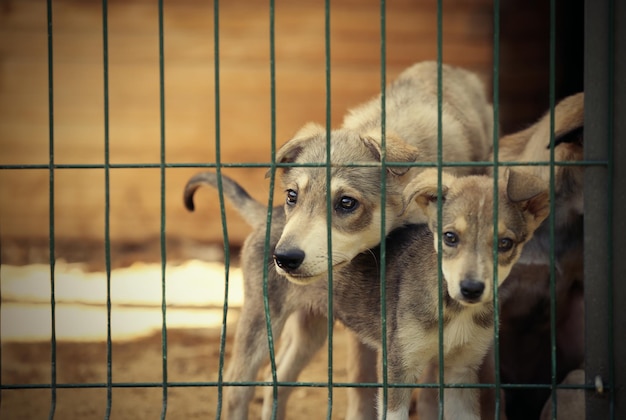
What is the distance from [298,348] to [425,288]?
146cm

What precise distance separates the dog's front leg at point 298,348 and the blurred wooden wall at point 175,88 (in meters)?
3.48

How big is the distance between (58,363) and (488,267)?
4506mm

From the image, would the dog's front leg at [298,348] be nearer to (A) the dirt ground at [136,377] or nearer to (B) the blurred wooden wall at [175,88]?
(A) the dirt ground at [136,377]

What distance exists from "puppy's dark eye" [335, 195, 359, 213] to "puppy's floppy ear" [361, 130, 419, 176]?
25 centimetres

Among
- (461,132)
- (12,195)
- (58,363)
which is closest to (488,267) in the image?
(461,132)

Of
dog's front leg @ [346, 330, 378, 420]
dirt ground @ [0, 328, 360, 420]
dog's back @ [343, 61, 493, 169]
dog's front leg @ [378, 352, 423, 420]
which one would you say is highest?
dog's back @ [343, 61, 493, 169]

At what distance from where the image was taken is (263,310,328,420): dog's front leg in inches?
232

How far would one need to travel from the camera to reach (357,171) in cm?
493

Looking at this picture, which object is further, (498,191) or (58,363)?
(58,363)

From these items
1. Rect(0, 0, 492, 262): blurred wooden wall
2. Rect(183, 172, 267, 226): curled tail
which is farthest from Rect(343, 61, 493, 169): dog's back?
Rect(0, 0, 492, 262): blurred wooden wall

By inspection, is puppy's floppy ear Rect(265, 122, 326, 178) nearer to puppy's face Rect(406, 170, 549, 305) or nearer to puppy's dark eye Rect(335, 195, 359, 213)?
puppy's dark eye Rect(335, 195, 359, 213)

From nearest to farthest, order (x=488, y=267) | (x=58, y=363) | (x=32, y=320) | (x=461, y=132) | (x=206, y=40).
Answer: (x=488, y=267)
(x=461, y=132)
(x=58, y=363)
(x=32, y=320)
(x=206, y=40)

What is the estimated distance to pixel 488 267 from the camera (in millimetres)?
4312

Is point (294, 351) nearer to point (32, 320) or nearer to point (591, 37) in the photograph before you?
point (591, 37)
